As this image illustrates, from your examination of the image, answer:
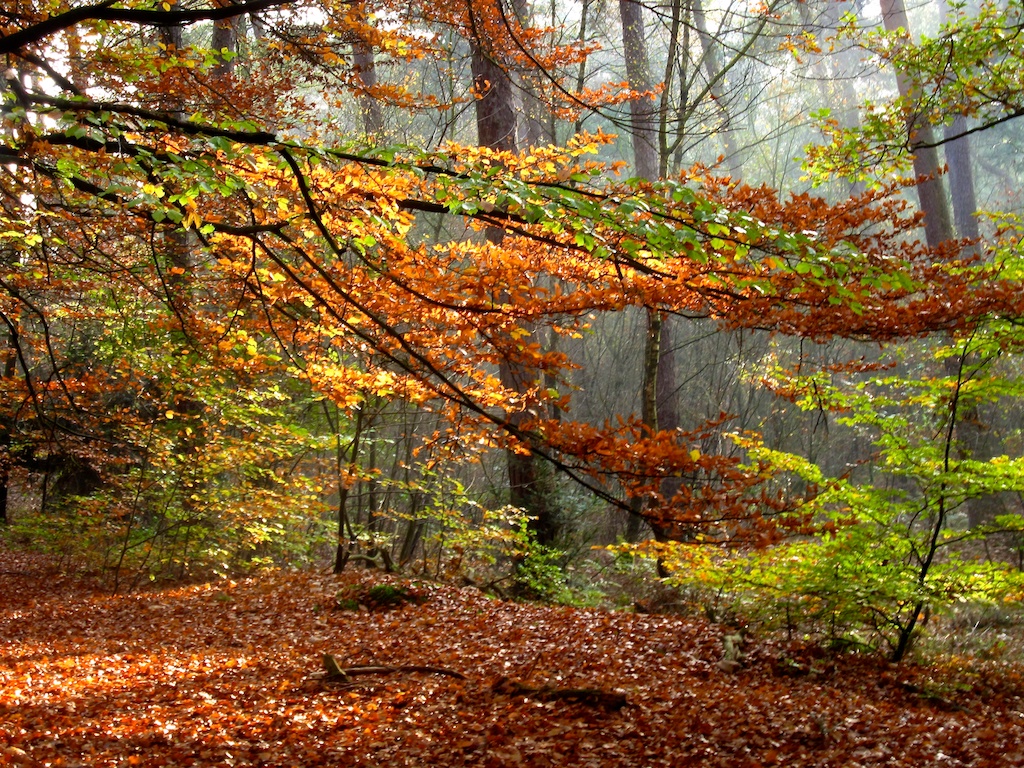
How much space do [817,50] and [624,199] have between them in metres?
5.91

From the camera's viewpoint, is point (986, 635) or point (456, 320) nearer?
point (456, 320)

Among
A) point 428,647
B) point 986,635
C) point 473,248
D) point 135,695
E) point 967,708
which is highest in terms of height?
point 473,248

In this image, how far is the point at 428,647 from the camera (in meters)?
7.27

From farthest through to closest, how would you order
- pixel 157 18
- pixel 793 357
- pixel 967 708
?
pixel 793 357
pixel 967 708
pixel 157 18

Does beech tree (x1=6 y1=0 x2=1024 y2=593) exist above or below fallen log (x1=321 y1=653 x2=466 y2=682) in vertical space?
above

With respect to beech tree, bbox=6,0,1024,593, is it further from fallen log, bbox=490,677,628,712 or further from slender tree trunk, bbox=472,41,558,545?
slender tree trunk, bbox=472,41,558,545

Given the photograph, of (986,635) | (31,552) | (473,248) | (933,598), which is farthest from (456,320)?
(31,552)

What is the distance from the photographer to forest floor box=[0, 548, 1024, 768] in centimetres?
465

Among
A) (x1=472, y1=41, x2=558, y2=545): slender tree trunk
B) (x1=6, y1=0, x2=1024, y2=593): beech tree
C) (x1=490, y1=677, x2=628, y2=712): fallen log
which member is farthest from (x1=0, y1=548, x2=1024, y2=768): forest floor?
(x1=472, y1=41, x2=558, y2=545): slender tree trunk

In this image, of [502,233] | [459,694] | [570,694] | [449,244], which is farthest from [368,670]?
[502,233]

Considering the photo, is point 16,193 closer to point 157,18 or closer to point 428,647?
point 157,18

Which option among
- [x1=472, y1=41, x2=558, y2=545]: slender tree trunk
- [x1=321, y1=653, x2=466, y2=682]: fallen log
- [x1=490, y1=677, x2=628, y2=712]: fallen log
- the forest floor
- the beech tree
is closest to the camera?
the beech tree

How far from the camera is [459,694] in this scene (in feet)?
18.8

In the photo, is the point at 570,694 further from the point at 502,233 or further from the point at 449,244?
the point at 502,233
